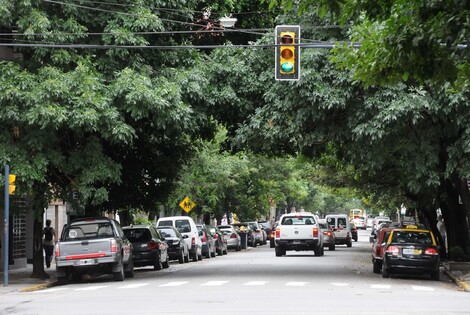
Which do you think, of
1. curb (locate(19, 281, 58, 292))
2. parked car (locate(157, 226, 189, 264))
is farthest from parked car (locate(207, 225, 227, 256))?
curb (locate(19, 281, 58, 292))

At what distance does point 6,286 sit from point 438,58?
1623cm

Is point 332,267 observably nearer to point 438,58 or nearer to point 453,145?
point 453,145

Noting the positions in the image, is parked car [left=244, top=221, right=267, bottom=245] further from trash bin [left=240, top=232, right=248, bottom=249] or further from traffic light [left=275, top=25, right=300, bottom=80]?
traffic light [left=275, top=25, right=300, bottom=80]

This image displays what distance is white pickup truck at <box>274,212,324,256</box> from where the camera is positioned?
4066cm

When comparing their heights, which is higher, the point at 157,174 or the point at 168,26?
the point at 168,26

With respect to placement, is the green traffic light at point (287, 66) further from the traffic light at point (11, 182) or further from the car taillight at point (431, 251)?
the car taillight at point (431, 251)

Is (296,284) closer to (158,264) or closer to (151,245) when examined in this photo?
(151,245)

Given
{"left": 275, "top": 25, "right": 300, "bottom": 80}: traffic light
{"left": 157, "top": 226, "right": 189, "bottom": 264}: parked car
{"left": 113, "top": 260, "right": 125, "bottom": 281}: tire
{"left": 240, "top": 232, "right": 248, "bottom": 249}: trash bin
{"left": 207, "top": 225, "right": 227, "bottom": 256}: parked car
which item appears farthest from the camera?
{"left": 240, "top": 232, "right": 248, "bottom": 249}: trash bin

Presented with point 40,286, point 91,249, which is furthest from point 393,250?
point 40,286

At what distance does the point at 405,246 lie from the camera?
89.2ft

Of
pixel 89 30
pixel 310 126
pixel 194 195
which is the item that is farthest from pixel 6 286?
pixel 194 195

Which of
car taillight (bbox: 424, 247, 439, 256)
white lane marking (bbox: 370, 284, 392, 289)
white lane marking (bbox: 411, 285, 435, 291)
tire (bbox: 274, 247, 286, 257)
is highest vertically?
car taillight (bbox: 424, 247, 439, 256)

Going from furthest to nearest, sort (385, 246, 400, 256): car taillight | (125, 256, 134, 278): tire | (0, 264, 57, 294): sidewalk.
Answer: (125, 256, 134, 278): tire, (385, 246, 400, 256): car taillight, (0, 264, 57, 294): sidewalk

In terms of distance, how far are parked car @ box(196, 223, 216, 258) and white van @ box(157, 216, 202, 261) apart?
1.07 m
